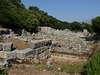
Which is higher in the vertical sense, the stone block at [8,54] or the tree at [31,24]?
the tree at [31,24]

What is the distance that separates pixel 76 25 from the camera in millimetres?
79562

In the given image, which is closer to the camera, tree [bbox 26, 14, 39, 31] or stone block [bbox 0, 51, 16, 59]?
stone block [bbox 0, 51, 16, 59]

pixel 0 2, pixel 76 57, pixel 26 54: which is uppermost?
pixel 0 2

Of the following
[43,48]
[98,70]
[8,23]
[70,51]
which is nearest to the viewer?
[98,70]

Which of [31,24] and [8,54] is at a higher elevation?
[31,24]

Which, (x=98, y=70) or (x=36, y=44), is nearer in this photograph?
(x=98, y=70)

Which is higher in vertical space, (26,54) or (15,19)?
(15,19)

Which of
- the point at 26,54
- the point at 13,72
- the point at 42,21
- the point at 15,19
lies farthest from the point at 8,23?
the point at 42,21

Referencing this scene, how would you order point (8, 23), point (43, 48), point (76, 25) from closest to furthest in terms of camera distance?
point (43, 48)
point (8, 23)
point (76, 25)

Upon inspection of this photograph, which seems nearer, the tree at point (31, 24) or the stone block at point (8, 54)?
the stone block at point (8, 54)

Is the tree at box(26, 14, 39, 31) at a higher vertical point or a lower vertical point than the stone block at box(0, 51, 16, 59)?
higher

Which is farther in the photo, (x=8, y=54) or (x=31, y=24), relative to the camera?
(x=31, y=24)

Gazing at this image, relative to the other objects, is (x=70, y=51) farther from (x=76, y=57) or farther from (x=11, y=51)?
(x=11, y=51)

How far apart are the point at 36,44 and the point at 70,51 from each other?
3979 mm
